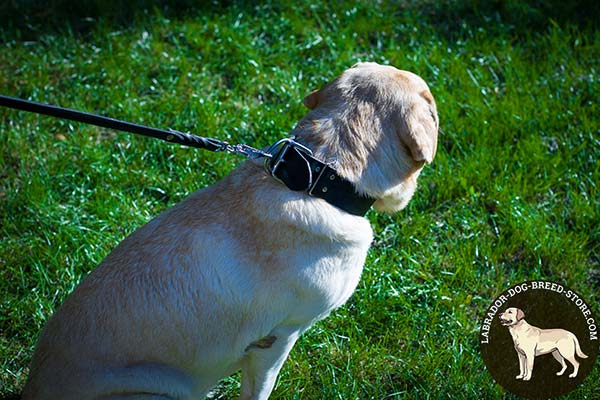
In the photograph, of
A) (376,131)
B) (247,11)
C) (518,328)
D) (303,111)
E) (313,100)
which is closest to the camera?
(376,131)

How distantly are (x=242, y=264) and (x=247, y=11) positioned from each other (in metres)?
3.83

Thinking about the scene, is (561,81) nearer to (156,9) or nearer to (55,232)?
(156,9)

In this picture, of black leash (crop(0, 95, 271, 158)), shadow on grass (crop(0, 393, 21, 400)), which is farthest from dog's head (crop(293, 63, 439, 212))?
shadow on grass (crop(0, 393, 21, 400))

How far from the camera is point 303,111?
5.40 meters

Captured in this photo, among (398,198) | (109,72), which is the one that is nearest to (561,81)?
(398,198)

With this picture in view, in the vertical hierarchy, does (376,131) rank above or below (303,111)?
above

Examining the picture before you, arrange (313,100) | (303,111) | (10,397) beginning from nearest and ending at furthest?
1. (313,100)
2. (10,397)
3. (303,111)

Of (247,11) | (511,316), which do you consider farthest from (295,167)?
(247,11)

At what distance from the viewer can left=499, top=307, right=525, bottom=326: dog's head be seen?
153 inches

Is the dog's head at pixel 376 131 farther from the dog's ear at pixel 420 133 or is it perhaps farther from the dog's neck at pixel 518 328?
the dog's neck at pixel 518 328

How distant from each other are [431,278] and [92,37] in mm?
3710

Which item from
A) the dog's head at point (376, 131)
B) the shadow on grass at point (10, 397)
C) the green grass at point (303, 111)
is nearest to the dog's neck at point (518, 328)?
the green grass at point (303, 111)

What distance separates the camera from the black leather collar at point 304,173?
2.97m

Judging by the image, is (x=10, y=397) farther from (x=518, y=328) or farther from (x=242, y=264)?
(x=518, y=328)
